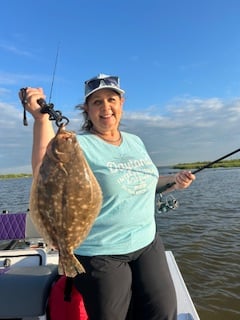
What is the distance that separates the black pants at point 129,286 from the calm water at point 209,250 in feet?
13.2

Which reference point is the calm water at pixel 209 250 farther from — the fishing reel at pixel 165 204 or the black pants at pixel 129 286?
the black pants at pixel 129 286

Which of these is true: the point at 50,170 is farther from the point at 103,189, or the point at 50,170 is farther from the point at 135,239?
the point at 135,239

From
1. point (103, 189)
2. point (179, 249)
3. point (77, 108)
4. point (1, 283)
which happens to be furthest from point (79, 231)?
point (179, 249)

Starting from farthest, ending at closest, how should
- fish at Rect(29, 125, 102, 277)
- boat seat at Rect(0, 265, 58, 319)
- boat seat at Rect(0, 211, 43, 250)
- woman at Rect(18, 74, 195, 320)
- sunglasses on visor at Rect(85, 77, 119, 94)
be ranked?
1. boat seat at Rect(0, 211, 43, 250)
2. boat seat at Rect(0, 265, 58, 319)
3. sunglasses on visor at Rect(85, 77, 119, 94)
4. woman at Rect(18, 74, 195, 320)
5. fish at Rect(29, 125, 102, 277)

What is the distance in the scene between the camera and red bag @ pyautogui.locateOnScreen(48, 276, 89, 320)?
2.84m

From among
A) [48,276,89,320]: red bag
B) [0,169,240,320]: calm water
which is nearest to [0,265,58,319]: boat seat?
[48,276,89,320]: red bag

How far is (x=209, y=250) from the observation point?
9.74m

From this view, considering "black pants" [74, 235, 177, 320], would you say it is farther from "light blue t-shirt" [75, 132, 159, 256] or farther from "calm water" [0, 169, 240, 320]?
"calm water" [0, 169, 240, 320]

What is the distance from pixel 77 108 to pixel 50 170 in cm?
90

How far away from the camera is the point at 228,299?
675 centimetres

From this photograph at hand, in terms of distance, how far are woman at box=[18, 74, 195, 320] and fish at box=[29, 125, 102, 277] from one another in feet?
0.56

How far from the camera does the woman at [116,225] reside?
254 centimetres

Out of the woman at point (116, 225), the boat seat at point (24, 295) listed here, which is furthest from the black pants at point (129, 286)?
the boat seat at point (24, 295)

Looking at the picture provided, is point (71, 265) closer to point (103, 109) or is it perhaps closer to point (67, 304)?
point (67, 304)
